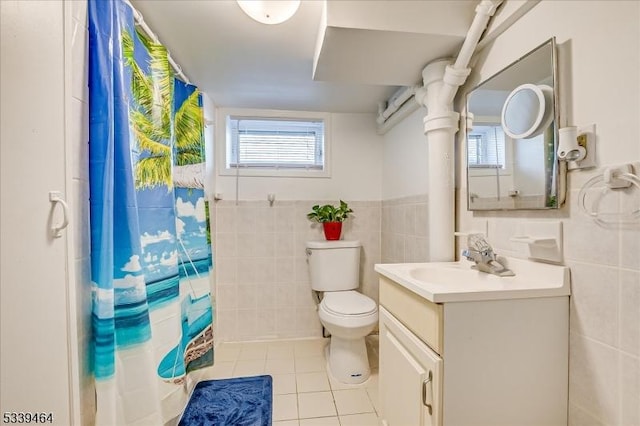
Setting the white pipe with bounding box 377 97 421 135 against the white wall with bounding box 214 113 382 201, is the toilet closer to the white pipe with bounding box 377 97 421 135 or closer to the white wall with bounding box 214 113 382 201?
the white wall with bounding box 214 113 382 201

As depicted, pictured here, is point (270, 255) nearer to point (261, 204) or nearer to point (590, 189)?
point (261, 204)

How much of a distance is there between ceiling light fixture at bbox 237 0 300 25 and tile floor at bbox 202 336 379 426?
1927 millimetres

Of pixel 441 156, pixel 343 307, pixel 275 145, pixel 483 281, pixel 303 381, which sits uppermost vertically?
pixel 275 145

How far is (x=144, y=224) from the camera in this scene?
1168 millimetres

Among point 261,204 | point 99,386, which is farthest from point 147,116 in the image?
point 261,204

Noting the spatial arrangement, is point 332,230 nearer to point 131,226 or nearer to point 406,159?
point 406,159

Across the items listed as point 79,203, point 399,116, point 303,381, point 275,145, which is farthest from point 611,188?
point 275,145

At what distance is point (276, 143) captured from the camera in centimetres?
253

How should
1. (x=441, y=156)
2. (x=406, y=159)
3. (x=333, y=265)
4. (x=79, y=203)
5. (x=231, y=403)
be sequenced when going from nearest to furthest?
(x=79, y=203)
(x=441, y=156)
(x=231, y=403)
(x=406, y=159)
(x=333, y=265)

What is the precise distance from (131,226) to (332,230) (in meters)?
1.51

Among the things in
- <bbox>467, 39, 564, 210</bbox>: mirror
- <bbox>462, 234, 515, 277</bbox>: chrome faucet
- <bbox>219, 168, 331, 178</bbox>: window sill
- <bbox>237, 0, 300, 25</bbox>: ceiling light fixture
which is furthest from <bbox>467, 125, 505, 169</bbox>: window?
<bbox>219, 168, 331, 178</bbox>: window sill

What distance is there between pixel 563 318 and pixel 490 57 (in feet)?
3.49

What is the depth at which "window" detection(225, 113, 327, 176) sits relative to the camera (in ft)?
8.04

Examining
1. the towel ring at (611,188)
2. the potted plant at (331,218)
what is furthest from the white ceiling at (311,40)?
the potted plant at (331,218)
